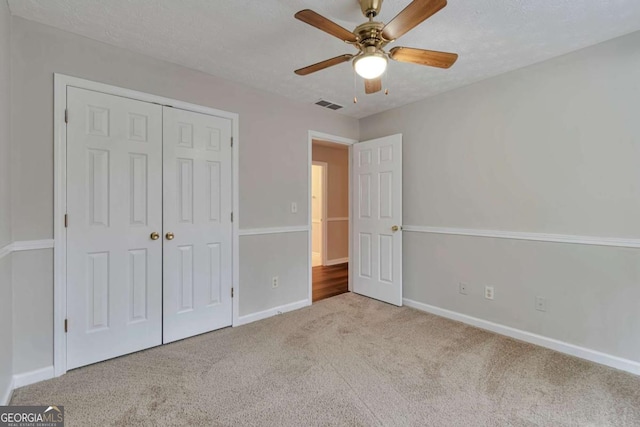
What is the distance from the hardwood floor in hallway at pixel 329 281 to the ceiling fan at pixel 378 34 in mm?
2844

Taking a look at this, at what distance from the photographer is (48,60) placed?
201cm

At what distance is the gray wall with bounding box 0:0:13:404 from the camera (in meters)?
1.64

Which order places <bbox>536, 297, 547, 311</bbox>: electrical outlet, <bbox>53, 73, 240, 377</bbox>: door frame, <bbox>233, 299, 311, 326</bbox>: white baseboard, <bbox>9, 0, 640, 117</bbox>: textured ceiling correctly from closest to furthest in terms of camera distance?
<bbox>9, 0, 640, 117</bbox>: textured ceiling
<bbox>53, 73, 240, 377</bbox>: door frame
<bbox>536, 297, 547, 311</bbox>: electrical outlet
<bbox>233, 299, 311, 326</bbox>: white baseboard

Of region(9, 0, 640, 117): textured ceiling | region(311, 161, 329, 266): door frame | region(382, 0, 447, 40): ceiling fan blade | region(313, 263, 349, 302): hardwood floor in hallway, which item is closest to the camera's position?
region(382, 0, 447, 40): ceiling fan blade

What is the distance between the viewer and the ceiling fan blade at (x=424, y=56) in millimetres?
1691

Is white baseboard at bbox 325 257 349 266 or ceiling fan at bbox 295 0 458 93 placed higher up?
ceiling fan at bbox 295 0 458 93

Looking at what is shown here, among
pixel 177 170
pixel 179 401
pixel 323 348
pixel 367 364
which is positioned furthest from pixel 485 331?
pixel 177 170

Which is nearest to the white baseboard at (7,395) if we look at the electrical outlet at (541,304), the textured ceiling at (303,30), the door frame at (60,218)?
the door frame at (60,218)

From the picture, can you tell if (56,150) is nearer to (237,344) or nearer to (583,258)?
(237,344)

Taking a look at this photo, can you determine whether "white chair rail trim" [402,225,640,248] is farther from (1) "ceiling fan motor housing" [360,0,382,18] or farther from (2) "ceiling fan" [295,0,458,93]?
(1) "ceiling fan motor housing" [360,0,382,18]

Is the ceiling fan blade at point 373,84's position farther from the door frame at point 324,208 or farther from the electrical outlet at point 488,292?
the door frame at point 324,208

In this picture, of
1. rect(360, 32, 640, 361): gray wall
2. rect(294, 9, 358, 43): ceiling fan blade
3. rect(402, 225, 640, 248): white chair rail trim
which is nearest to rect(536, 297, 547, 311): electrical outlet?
rect(360, 32, 640, 361): gray wall

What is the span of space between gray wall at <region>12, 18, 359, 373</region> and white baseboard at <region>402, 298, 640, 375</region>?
5.21ft

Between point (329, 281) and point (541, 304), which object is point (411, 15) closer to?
point (541, 304)
